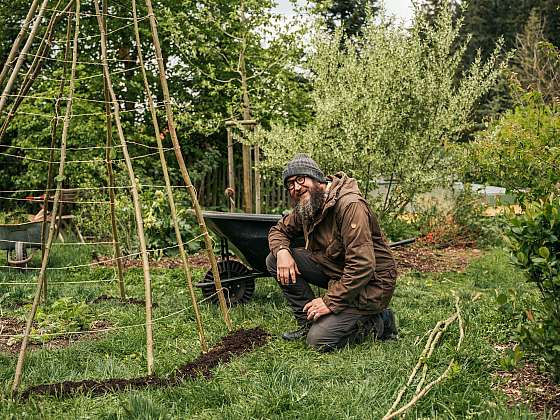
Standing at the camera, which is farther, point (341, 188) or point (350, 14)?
point (350, 14)

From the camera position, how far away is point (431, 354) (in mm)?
3600

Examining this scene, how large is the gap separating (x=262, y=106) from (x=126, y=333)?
5914 mm

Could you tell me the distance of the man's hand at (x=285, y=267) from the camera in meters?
4.43

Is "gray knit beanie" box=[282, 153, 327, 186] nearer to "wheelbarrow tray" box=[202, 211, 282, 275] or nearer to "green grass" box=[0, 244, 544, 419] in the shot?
"wheelbarrow tray" box=[202, 211, 282, 275]

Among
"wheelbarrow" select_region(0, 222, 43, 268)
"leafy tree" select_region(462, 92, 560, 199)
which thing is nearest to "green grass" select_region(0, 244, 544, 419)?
"leafy tree" select_region(462, 92, 560, 199)

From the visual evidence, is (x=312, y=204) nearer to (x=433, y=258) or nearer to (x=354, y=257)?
(x=354, y=257)

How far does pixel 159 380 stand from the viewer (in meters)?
3.49

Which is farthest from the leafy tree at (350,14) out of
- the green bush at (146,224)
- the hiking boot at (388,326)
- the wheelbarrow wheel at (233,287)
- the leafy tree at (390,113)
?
Answer: the hiking boot at (388,326)

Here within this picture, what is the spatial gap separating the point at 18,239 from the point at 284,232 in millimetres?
4381

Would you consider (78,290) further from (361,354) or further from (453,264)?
(453,264)

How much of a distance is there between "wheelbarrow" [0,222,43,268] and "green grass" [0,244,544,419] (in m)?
1.59

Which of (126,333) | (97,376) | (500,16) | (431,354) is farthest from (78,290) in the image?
(500,16)

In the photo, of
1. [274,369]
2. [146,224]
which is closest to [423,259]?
[146,224]

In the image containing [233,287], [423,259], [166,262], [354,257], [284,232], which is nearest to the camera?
[354,257]
